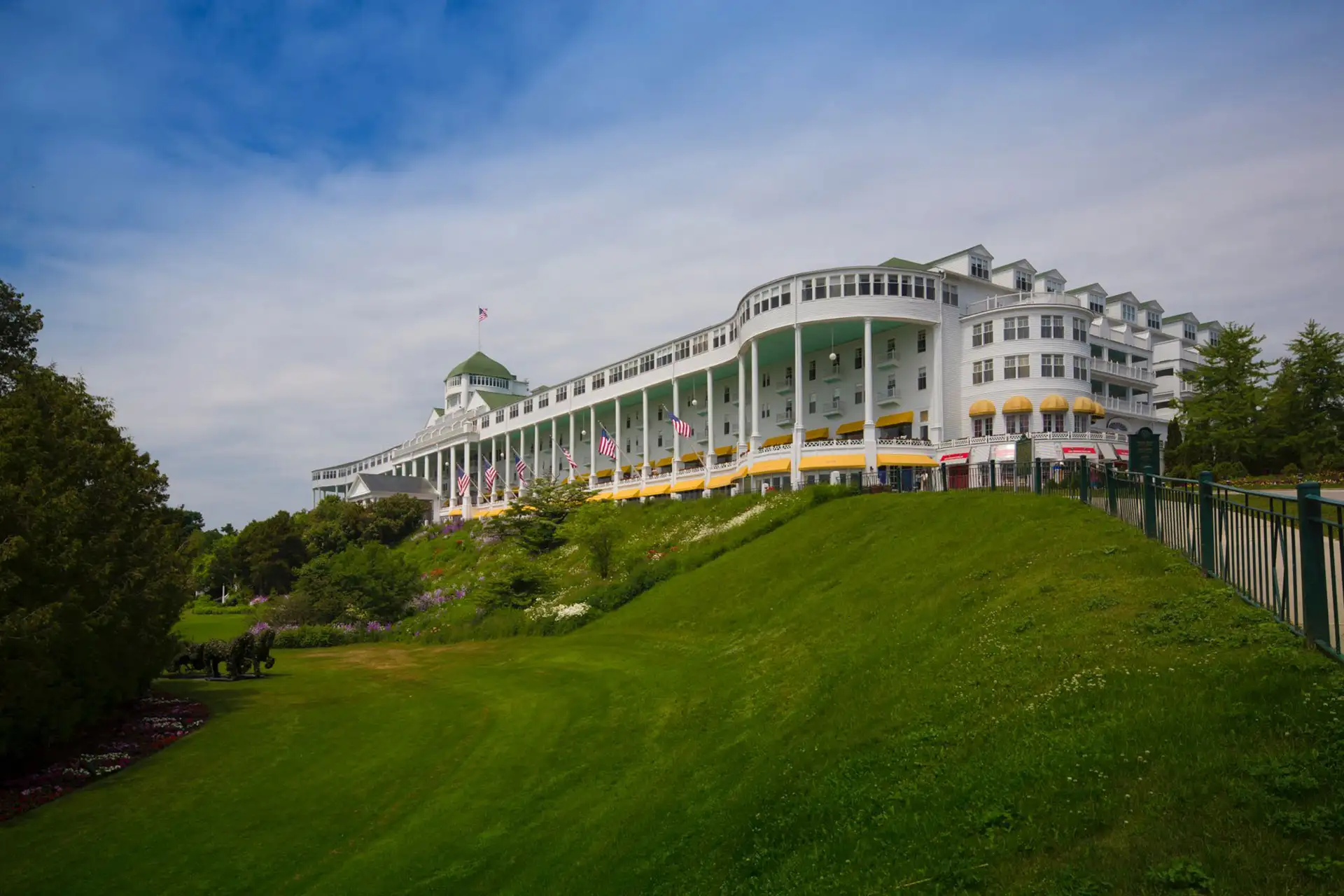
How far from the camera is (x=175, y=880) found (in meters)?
12.7

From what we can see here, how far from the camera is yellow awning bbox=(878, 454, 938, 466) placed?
170 feet

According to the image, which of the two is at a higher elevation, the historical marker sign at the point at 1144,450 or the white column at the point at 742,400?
the white column at the point at 742,400

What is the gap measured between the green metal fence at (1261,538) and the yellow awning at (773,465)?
3430 centimetres

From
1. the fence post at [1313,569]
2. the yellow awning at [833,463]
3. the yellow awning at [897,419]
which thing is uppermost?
the yellow awning at [897,419]

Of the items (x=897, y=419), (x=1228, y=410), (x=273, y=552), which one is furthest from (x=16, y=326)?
(x=1228, y=410)

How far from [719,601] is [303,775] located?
14.3m

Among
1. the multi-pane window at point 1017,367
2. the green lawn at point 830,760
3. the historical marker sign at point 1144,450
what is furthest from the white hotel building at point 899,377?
the green lawn at point 830,760

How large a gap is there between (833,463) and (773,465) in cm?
409

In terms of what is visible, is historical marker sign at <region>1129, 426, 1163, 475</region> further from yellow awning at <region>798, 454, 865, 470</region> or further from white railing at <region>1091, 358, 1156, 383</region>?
white railing at <region>1091, 358, 1156, 383</region>

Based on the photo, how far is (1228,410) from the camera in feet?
166

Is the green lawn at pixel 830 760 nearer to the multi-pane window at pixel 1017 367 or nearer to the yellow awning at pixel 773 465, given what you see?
the yellow awning at pixel 773 465

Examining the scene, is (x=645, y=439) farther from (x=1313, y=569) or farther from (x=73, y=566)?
(x=1313, y=569)

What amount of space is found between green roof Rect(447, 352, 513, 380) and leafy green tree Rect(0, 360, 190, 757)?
105 m

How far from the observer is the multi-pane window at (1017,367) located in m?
53.8
